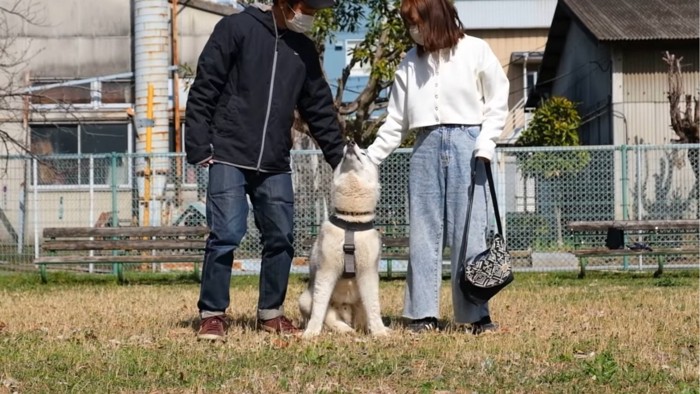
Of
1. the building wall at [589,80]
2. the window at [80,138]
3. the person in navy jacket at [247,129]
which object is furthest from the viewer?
the building wall at [589,80]

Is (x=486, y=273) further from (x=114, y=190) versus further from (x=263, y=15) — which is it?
(x=114, y=190)

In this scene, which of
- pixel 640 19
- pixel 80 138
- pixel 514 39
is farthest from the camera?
pixel 514 39

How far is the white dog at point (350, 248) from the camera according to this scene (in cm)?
712

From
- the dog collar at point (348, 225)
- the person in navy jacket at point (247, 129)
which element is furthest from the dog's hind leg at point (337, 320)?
the dog collar at point (348, 225)

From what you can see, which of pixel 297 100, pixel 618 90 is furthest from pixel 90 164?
pixel 618 90

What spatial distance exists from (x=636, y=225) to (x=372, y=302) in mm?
8341

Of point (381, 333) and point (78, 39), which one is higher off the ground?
point (78, 39)

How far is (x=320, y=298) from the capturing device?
7.21 m

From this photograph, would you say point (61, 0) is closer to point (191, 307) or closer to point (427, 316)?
point (191, 307)

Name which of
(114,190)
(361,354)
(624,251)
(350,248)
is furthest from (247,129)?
(114,190)

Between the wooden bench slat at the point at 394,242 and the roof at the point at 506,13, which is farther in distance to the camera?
the roof at the point at 506,13

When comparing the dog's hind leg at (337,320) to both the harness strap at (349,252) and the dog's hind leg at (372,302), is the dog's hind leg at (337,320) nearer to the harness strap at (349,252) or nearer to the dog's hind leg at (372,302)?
the dog's hind leg at (372,302)

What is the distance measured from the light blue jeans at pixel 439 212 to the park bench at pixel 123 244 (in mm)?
7429

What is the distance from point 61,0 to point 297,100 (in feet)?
54.6
